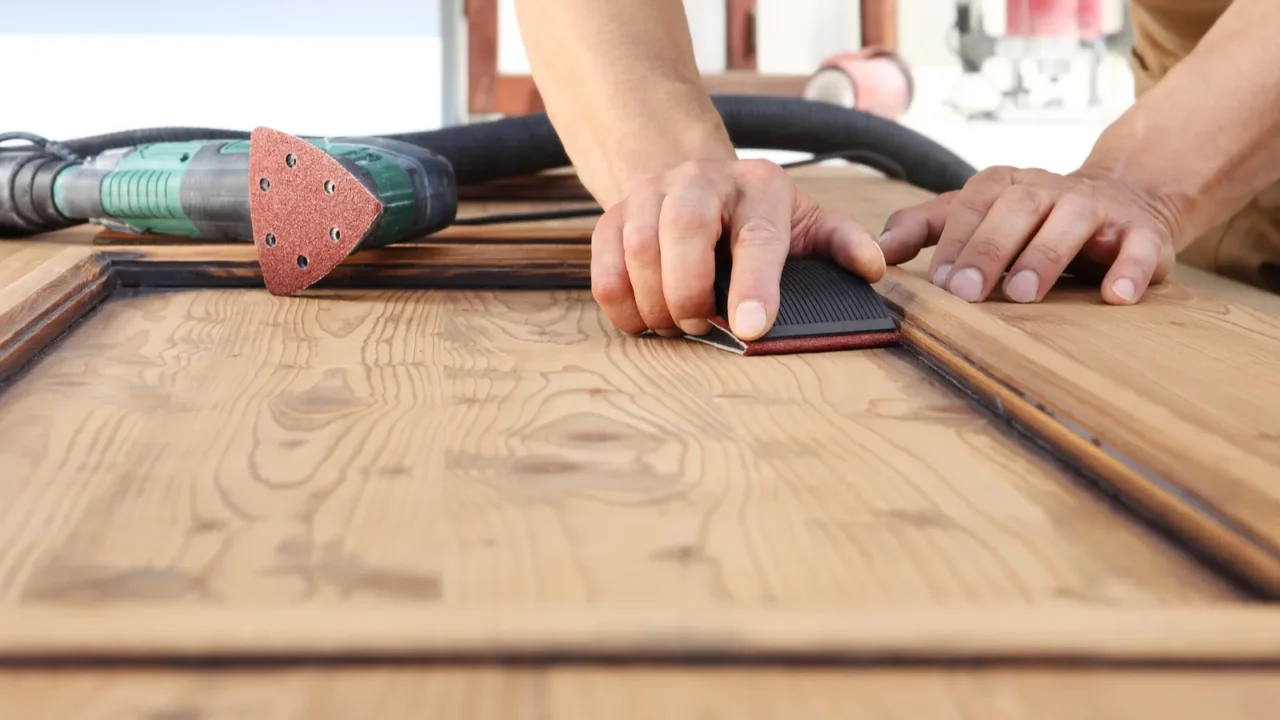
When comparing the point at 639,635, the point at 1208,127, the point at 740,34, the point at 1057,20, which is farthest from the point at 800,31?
the point at 639,635

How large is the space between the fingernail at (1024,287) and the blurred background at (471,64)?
8.88ft

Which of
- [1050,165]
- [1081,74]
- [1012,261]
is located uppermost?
[1081,74]

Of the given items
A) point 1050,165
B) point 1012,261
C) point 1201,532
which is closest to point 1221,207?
point 1012,261

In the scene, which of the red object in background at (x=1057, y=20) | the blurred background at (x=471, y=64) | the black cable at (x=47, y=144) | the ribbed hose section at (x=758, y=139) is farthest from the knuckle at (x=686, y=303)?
the red object in background at (x=1057, y=20)

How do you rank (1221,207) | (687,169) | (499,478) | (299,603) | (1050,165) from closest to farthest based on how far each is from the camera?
1. (299,603)
2. (499,478)
3. (687,169)
4. (1221,207)
5. (1050,165)

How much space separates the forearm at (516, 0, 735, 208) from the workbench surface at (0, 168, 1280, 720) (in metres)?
0.18

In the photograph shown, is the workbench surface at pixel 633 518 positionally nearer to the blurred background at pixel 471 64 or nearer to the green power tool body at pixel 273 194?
the green power tool body at pixel 273 194

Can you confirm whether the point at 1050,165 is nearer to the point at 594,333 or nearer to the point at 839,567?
the point at 594,333

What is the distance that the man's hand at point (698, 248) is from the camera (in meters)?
0.74

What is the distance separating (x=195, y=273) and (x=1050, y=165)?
130 inches

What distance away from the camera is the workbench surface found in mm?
343

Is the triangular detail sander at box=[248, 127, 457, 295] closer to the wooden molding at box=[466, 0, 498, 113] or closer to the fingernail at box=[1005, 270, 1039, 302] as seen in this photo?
the fingernail at box=[1005, 270, 1039, 302]

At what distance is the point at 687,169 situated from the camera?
0.80 metres

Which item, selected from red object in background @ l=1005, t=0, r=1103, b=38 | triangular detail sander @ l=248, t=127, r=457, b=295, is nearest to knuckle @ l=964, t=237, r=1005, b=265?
triangular detail sander @ l=248, t=127, r=457, b=295
